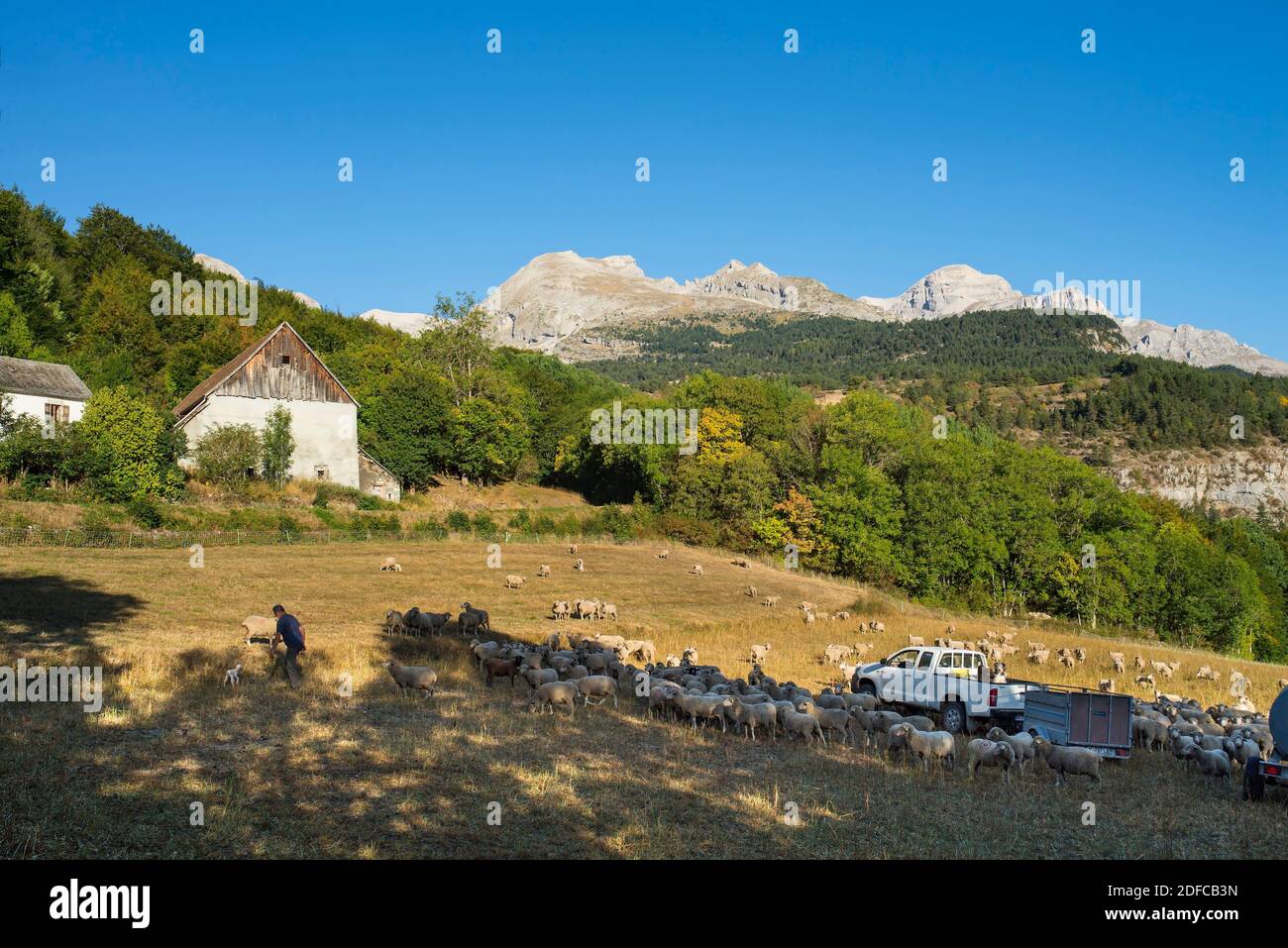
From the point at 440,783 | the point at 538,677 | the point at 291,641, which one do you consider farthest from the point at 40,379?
the point at 440,783

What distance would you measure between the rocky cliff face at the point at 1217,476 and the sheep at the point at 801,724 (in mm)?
170406

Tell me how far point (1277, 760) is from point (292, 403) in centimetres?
6706

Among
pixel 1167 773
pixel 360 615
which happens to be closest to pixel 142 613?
pixel 360 615

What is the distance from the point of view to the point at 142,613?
2931 cm

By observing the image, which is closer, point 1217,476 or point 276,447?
point 276,447

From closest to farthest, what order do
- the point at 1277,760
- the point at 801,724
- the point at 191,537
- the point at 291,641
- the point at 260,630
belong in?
the point at 1277,760
the point at 801,724
the point at 291,641
the point at 260,630
the point at 191,537

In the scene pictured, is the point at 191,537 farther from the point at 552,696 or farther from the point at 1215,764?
the point at 1215,764

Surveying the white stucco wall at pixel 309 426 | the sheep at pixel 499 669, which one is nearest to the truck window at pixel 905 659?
the sheep at pixel 499 669

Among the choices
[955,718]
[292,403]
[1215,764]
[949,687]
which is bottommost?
[955,718]

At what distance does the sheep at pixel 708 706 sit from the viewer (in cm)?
2006

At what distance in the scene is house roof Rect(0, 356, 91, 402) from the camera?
183 ft

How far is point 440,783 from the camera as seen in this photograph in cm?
1346

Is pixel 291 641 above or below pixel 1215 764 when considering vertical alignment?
above
